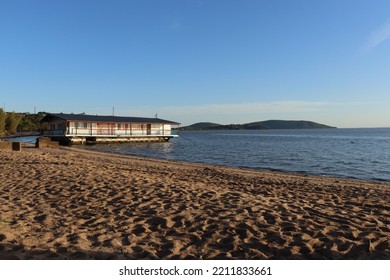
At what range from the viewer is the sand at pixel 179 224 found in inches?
197

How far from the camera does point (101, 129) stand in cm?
5072

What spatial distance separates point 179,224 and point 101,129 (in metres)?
46.8

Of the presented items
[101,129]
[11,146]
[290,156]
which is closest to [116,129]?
[101,129]

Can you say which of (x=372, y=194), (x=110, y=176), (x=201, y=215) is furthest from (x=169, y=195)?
(x=372, y=194)

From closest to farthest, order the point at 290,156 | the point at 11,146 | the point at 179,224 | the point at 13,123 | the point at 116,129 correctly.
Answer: the point at 179,224 → the point at 11,146 → the point at 290,156 → the point at 116,129 → the point at 13,123

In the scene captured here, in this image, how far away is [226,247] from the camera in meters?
5.20

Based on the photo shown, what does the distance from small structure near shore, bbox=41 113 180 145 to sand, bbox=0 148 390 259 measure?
3884cm

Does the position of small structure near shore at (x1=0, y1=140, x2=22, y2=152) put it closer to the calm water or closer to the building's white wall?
the calm water

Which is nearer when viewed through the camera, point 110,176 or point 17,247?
point 17,247

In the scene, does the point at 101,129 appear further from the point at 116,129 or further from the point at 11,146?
the point at 11,146

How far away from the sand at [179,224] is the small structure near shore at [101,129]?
38838mm

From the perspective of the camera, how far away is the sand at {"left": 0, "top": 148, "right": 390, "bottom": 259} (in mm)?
4992
